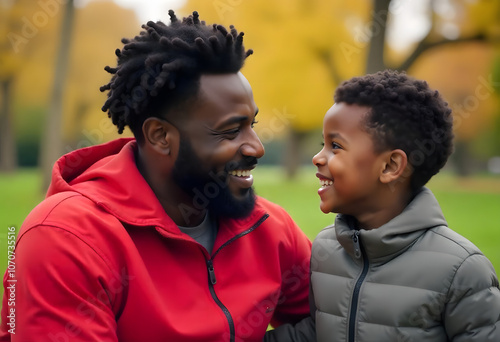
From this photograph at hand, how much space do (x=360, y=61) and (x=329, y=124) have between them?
49.5ft

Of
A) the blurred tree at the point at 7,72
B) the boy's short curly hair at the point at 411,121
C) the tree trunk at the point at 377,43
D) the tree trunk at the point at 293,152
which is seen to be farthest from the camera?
the tree trunk at the point at 293,152

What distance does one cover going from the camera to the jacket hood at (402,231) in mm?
2373

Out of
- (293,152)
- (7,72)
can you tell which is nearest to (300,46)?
(293,152)

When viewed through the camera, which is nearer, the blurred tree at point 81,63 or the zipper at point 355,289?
the zipper at point 355,289

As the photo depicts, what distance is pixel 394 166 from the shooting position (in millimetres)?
2492

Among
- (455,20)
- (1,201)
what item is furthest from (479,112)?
(1,201)

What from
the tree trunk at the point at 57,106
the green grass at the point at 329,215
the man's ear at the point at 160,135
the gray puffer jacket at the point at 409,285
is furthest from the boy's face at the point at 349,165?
the tree trunk at the point at 57,106

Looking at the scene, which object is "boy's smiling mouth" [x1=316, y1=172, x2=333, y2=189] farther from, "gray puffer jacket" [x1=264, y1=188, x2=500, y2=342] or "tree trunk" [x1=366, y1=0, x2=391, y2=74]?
"tree trunk" [x1=366, y1=0, x2=391, y2=74]

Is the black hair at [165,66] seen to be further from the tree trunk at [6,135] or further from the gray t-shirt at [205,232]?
the tree trunk at [6,135]

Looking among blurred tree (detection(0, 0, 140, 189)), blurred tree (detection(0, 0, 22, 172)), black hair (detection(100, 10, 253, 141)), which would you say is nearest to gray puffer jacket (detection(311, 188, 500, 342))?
black hair (detection(100, 10, 253, 141))

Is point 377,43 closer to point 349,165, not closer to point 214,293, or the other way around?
point 349,165

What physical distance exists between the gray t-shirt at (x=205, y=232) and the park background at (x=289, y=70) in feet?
13.2

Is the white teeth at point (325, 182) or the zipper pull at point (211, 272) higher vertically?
the white teeth at point (325, 182)

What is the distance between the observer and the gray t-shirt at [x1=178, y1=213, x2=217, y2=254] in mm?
2643
